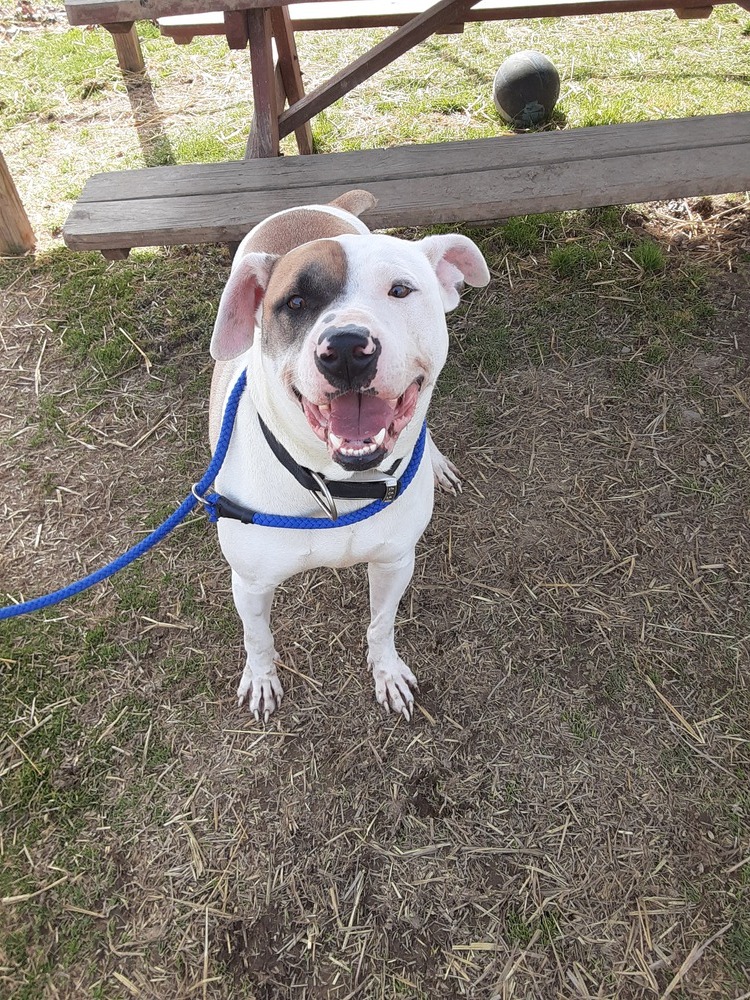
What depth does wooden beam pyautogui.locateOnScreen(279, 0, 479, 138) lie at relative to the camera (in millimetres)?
4148

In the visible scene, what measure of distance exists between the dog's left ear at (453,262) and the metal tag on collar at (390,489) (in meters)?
0.55

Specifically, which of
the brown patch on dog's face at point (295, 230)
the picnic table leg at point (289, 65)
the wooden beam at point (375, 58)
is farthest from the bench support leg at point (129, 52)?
the brown patch on dog's face at point (295, 230)

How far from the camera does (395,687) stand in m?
2.78

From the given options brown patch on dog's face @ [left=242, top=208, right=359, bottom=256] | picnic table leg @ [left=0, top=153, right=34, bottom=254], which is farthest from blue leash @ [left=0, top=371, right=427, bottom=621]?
picnic table leg @ [left=0, top=153, right=34, bottom=254]

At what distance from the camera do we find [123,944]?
7.38ft

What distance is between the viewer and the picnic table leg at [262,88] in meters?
3.76

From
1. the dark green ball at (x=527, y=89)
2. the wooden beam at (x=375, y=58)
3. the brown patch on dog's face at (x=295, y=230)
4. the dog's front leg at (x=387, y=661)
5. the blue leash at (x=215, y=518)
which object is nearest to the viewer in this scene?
the blue leash at (x=215, y=518)

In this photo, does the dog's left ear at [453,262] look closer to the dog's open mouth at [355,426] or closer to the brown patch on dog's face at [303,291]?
the brown patch on dog's face at [303,291]

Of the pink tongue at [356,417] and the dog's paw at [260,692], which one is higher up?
the pink tongue at [356,417]

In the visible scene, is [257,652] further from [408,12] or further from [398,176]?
[408,12]

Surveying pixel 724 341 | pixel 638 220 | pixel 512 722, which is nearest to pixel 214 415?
pixel 512 722

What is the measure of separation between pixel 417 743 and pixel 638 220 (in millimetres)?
3795

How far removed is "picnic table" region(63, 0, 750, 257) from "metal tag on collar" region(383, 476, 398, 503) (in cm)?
184

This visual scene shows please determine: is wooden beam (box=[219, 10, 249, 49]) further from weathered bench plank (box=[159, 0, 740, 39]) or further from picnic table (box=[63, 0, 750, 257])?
weathered bench plank (box=[159, 0, 740, 39])
